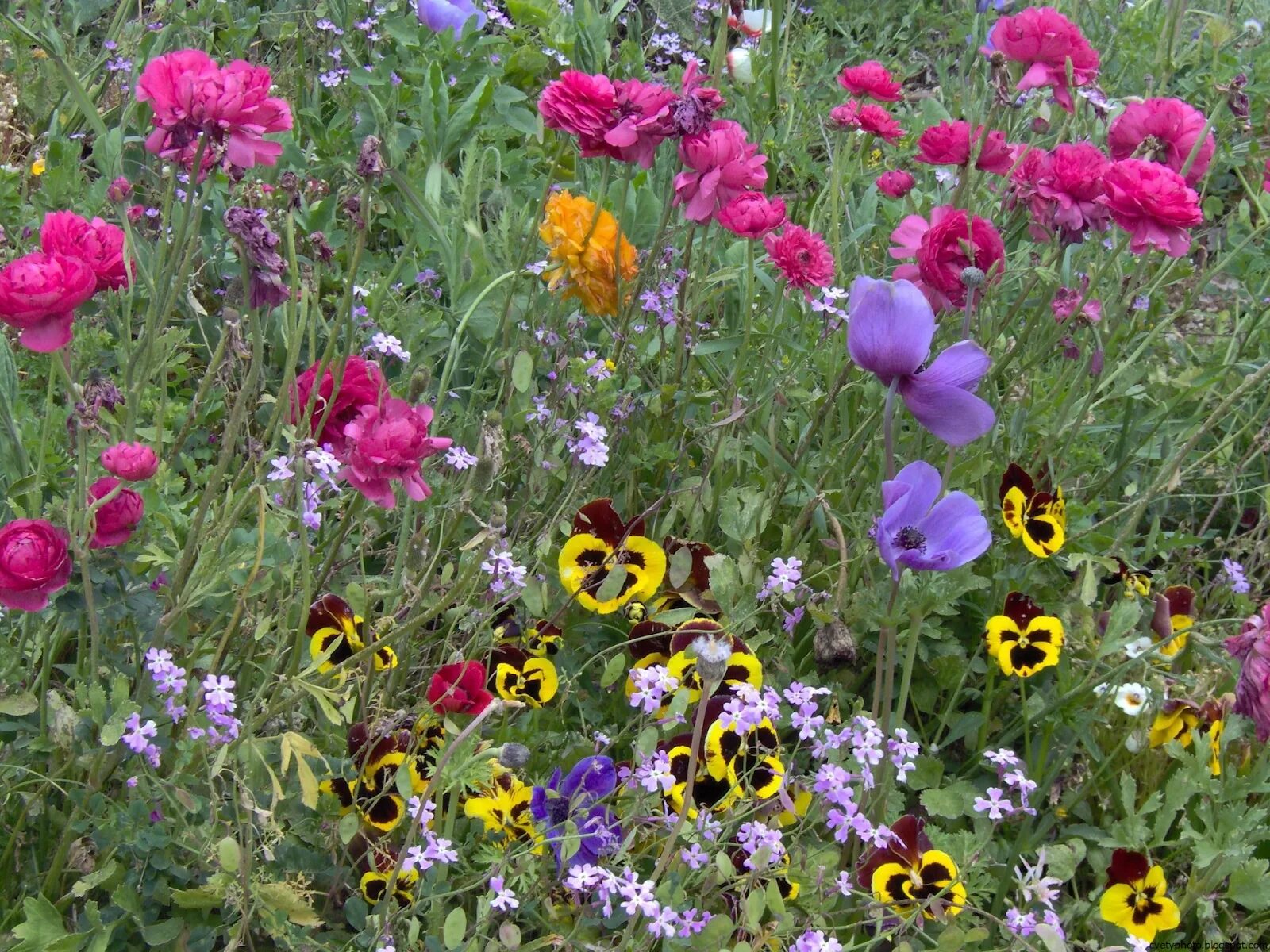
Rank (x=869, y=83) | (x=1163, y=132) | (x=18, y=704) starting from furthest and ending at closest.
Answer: (x=869, y=83) → (x=1163, y=132) → (x=18, y=704)

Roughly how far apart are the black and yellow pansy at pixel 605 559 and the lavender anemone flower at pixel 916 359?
47 centimetres

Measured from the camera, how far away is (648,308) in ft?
6.91

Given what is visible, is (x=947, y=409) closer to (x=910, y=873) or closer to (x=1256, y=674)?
(x=1256, y=674)

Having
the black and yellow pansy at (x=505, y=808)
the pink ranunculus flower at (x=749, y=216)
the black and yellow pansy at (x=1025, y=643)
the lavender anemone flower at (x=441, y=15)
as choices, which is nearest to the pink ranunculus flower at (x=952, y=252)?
the pink ranunculus flower at (x=749, y=216)

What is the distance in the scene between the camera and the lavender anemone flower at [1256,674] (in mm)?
1308

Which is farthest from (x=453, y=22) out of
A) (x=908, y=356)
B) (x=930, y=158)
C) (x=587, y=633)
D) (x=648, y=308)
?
(x=908, y=356)

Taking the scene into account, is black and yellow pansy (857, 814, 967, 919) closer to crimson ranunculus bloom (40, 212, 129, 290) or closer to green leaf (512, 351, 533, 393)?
green leaf (512, 351, 533, 393)

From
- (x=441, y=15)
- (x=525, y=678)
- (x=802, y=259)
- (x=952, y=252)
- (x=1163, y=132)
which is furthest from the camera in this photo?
(x=441, y=15)

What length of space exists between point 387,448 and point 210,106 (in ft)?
1.24

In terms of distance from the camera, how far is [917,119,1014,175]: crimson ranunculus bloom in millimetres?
2025

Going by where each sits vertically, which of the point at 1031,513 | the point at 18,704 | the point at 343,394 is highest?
the point at 343,394

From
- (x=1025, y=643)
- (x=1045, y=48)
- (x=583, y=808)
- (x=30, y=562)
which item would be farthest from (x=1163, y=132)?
(x=30, y=562)

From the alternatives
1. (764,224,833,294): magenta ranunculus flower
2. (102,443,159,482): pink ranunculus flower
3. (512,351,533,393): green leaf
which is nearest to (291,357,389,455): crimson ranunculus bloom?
(102,443,159,482): pink ranunculus flower

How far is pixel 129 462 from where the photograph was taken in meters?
1.13
